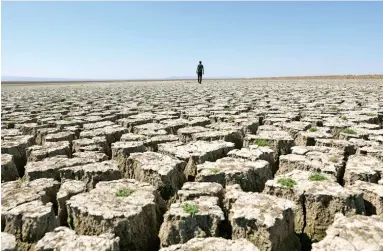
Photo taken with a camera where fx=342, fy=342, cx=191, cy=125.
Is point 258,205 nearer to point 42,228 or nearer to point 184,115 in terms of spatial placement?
point 42,228

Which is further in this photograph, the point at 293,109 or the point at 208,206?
the point at 293,109

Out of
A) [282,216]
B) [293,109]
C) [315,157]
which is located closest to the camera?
[282,216]

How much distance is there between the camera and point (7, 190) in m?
2.46

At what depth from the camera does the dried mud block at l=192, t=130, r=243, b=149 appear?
406 centimetres

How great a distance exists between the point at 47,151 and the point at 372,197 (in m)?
2.94

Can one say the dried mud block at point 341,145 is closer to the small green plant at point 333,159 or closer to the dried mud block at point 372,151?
the dried mud block at point 372,151

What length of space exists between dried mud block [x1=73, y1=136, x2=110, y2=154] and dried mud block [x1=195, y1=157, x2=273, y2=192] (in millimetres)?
1414

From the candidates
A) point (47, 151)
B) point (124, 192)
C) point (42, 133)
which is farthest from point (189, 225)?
point (42, 133)

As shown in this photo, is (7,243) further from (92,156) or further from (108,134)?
(108,134)

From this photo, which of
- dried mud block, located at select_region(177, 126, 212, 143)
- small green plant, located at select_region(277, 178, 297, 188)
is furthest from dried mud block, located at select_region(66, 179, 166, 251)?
dried mud block, located at select_region(177, 126, 212, 143)

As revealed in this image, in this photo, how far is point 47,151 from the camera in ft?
11.5

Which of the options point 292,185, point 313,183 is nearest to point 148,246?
point 292,185

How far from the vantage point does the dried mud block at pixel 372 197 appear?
7.38 ft

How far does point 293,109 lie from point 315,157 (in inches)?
153
